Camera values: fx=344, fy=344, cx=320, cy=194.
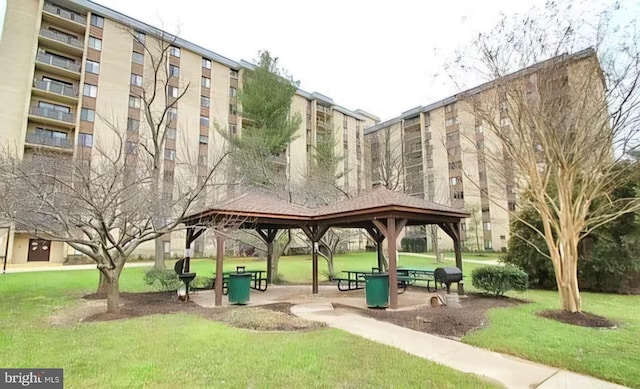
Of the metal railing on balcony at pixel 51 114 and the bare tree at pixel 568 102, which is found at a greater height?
the metal railing on balcony at pixel 51 114

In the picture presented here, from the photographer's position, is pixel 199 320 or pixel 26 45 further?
pixel 26 45

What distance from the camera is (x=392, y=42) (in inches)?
517

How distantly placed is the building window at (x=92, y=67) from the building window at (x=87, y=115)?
3.20 m

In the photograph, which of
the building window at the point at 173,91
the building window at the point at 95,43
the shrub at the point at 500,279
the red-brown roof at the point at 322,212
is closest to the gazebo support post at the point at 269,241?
the red-brown roof at the point at 322,212

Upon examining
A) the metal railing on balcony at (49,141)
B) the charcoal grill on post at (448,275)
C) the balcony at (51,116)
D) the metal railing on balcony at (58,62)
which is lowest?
the charcoal grill on post at (448,275)

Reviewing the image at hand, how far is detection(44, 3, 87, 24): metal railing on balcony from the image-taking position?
2688cm

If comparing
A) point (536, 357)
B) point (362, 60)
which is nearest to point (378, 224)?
point (536, 357)

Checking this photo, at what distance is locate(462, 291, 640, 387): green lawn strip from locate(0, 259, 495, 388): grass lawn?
6.06 ft

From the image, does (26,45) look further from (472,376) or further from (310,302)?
(472,376)

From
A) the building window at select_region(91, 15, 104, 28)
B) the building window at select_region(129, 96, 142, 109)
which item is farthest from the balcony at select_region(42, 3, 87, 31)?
the building window at select_region(129, 96, 142, 109)

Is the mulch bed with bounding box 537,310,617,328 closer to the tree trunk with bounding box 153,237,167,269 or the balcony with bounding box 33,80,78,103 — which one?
the tree trunk with bounding box 153,237,167,269

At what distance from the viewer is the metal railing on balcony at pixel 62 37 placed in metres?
26.6

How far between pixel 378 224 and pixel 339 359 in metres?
5.25

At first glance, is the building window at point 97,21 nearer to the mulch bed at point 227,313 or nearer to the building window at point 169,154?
the building window at point 169,154
